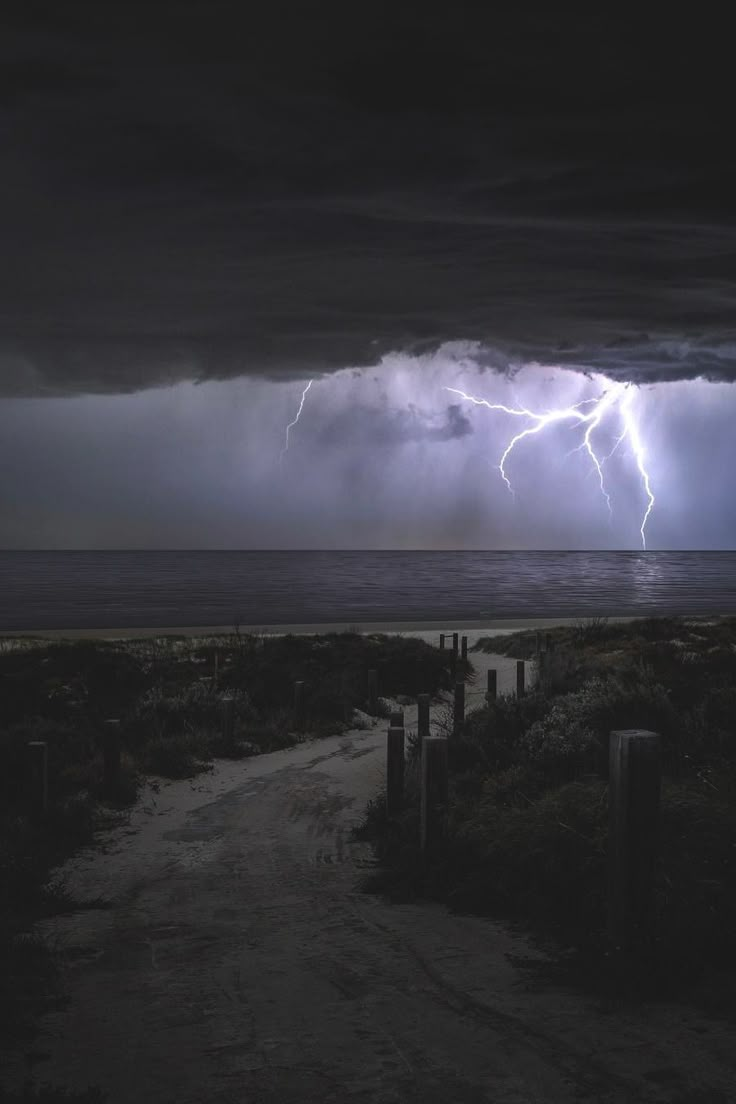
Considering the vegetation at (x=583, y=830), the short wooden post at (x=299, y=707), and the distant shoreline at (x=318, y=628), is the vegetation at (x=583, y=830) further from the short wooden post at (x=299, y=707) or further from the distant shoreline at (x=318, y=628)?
the distant shoreline at (x=318, y=628)

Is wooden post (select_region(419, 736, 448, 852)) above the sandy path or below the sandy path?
above

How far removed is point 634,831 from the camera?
5.84 metres

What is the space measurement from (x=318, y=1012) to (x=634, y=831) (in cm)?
223

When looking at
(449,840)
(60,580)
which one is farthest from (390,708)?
(60,580)

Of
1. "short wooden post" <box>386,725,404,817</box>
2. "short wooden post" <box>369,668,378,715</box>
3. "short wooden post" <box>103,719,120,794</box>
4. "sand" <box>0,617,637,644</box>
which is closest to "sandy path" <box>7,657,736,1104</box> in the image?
"short wooden post" <box>386,725,404,817</box>

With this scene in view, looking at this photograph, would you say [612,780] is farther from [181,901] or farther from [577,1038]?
[181,901]

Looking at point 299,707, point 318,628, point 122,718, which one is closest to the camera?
point 122,718

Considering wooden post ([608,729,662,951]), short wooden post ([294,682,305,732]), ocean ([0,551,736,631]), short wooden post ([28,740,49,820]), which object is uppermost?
wooden post ([608,729,662,951])

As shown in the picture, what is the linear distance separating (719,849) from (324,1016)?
10.6 feet

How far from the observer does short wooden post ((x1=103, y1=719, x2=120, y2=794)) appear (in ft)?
40.4

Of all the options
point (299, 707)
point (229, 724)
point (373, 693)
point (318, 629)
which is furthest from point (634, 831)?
point (318, 629)

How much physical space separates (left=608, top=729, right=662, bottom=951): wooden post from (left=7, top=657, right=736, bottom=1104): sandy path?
0.64m

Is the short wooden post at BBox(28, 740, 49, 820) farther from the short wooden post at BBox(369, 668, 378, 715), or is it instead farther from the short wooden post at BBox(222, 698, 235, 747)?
the short wooden post at BBox(369, 668, 378, 715)

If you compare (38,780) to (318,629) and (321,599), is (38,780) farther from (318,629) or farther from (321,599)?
(321,599)
